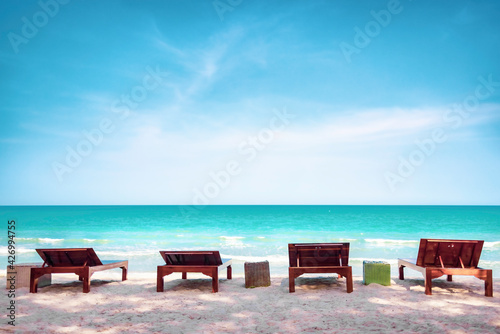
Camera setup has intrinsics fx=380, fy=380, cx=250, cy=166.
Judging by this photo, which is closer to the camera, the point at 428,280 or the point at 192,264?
the point at 428,280

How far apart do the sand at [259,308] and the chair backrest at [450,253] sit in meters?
0.51

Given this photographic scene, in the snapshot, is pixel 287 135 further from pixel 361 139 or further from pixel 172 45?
pixel 172 45

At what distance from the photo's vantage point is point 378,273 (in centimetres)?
735

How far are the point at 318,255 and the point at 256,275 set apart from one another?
50.1 inches

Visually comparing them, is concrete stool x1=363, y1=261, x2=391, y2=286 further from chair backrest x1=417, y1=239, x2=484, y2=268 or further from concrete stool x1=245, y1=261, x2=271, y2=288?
concrete stool x1=245, y1=261, x2=271, y2=288

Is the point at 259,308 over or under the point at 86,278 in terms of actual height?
under

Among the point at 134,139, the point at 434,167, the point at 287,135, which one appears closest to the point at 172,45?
the point at 134,139

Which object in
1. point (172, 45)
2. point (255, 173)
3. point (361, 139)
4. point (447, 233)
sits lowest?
point (447, 233)

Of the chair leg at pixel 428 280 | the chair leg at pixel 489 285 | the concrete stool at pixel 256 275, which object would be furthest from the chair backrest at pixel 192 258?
the chair leg at pixel 489 285

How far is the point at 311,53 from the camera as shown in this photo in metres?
19.1

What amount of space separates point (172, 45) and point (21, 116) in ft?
51.5

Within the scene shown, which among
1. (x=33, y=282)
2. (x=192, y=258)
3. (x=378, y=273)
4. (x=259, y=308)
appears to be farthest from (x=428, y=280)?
(x=33, y=282)

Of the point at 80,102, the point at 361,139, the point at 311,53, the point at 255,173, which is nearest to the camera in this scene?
the point at 311,53

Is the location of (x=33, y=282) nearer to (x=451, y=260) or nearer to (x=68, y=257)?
(x=68, y=257)
